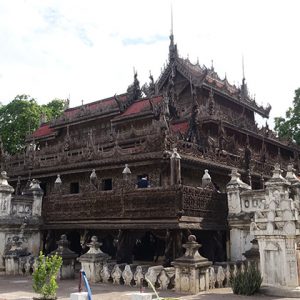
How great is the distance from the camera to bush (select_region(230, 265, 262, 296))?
1131cm

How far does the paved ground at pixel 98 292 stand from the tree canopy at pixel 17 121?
95.1 feet

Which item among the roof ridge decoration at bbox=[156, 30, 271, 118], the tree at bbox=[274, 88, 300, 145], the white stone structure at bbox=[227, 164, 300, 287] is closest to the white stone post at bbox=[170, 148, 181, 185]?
the white stone structure at bbox=[227, 164, 300, 287]

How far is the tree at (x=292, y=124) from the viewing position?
3906 centimetres

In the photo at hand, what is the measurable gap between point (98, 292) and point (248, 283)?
423 cm

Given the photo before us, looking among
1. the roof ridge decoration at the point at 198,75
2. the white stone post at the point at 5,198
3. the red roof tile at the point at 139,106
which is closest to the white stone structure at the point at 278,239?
the white stone post at the point at 5,198

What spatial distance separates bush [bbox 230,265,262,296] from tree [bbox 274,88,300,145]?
29.3m

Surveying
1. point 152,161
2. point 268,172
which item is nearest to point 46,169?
point 152,161

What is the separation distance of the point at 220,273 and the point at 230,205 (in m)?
3.58

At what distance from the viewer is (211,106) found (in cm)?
2569

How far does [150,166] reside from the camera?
20.2 m

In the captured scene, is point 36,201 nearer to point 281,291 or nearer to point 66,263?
point 66,263

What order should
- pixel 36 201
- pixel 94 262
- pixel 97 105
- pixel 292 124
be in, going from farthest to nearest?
pixel 292 124 < pixel 97 105 < pixel 36 201 < pixel 94 262

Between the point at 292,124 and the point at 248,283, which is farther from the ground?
the point at 292,124

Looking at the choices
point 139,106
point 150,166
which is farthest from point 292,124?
point 150,166
